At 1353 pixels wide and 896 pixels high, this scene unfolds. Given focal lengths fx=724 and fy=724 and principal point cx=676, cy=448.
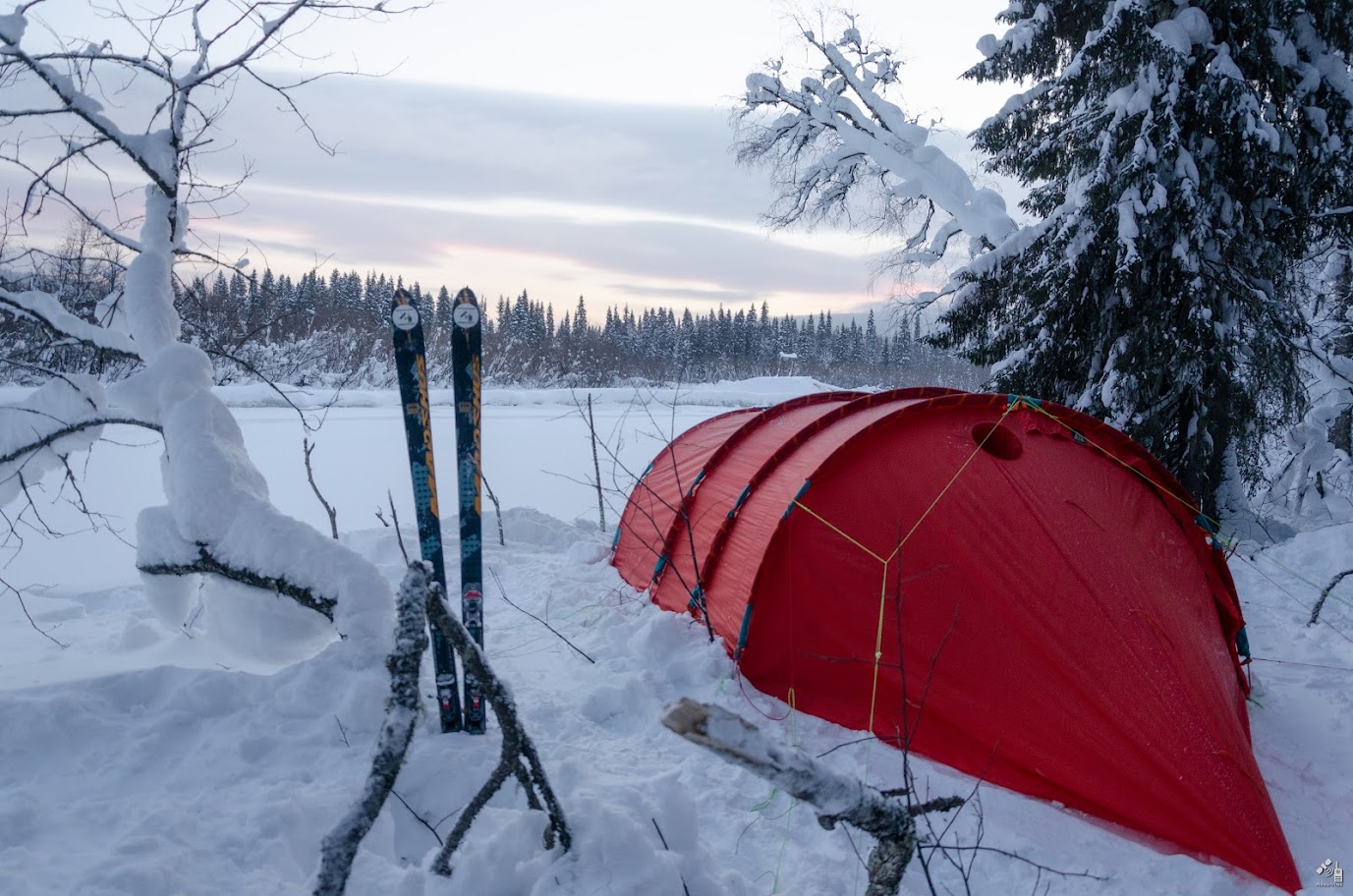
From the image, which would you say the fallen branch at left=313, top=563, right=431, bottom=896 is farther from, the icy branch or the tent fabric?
the icy branch

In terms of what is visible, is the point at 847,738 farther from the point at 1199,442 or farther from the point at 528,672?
the point at 1199,442

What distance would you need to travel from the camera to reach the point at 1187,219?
21.9ft

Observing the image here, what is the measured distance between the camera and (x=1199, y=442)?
716 centimetres

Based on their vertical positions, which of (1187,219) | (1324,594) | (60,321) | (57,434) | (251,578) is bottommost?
(1324,594)

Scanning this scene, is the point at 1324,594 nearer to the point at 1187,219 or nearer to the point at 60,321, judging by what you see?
the point at 1187,219

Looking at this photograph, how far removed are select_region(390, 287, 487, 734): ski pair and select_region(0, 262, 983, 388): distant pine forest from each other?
499mm

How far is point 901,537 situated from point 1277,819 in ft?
6.03

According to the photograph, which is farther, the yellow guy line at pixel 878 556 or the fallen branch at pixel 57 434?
the fallen branch at pixel 57 434

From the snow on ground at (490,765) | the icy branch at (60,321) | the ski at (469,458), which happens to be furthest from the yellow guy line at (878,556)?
the icy branch at (60,321)

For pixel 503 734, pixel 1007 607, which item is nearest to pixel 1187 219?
pixel 1007 607

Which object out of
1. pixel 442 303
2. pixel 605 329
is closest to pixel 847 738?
pixel 442 303

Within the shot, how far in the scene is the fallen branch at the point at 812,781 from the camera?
135 centimetres

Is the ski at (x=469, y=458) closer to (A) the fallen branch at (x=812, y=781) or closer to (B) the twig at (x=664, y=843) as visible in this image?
(B) the twig at (x=664, y=843)

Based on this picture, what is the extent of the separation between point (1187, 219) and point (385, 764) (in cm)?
790
